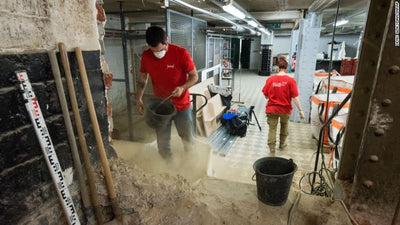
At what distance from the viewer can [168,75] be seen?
2387mm

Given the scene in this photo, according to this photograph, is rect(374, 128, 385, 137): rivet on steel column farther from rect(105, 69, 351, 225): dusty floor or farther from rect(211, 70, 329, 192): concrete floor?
rect(211, 70, 329, 192): concrete floor

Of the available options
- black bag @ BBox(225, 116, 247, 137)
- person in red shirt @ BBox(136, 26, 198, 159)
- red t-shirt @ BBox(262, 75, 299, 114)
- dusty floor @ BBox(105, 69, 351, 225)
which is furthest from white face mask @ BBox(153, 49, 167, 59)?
black bag @ BBox(225, 116, 247, 137)

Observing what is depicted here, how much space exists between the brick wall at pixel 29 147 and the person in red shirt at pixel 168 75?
1082 millimetres

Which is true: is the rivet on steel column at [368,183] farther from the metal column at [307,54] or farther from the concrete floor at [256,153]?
the metal column at [307,54]

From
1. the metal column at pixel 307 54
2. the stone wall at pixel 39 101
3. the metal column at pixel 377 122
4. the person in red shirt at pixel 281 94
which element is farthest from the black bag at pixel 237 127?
the stone wall at pixel 39 101

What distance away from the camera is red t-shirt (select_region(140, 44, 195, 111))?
2346 mm

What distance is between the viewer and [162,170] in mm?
2566

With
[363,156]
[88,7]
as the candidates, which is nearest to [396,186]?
[363,156]

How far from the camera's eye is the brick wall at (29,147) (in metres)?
0.89

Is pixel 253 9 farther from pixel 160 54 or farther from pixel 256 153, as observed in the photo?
pixel 160 54

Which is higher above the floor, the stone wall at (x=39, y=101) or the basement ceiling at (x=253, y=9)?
the basement ceiling at (x=253, y=9)

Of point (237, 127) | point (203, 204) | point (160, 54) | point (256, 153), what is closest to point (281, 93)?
point (256, 153)

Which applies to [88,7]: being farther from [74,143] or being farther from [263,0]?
[263,0]

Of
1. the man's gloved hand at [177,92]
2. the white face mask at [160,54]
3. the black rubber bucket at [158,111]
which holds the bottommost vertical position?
the black rubber bucket at [158,111]
